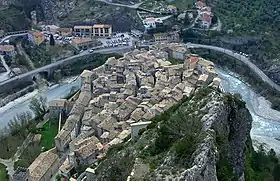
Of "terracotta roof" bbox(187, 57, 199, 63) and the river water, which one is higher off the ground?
"terracotta roof" bbox(187, 57, 199, 63)

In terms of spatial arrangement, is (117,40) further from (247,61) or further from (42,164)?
(42,164)

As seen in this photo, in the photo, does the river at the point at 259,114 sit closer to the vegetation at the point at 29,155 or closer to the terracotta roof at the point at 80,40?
the terracotta roof at the point at 80,40

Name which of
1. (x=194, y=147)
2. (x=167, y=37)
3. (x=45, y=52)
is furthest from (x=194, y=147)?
(x=45, y=52)

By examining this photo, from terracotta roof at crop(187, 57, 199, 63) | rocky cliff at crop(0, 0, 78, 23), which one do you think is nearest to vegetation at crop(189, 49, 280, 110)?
terracotta roof at crop(187, 57, 199, 63)

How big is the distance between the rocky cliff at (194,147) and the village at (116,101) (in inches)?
340

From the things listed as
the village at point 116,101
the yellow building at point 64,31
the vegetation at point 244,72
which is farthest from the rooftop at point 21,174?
the yellow building at point 64,31

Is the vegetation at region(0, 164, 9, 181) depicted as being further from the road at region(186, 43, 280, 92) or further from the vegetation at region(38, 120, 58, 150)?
the road at region(186, 43, 280, 92)

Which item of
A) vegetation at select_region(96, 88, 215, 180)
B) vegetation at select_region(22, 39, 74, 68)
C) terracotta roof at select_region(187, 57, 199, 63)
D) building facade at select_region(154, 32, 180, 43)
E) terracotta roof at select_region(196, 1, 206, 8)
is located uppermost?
vegetation at select_region(96, 88, 215, 180)

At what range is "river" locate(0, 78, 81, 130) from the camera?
42188 millimetres

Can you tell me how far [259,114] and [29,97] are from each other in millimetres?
19534

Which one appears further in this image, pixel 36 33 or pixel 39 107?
pixel 36 33

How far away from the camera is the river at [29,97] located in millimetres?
42188

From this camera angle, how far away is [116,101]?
37750mm

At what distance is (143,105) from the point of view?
117ft
